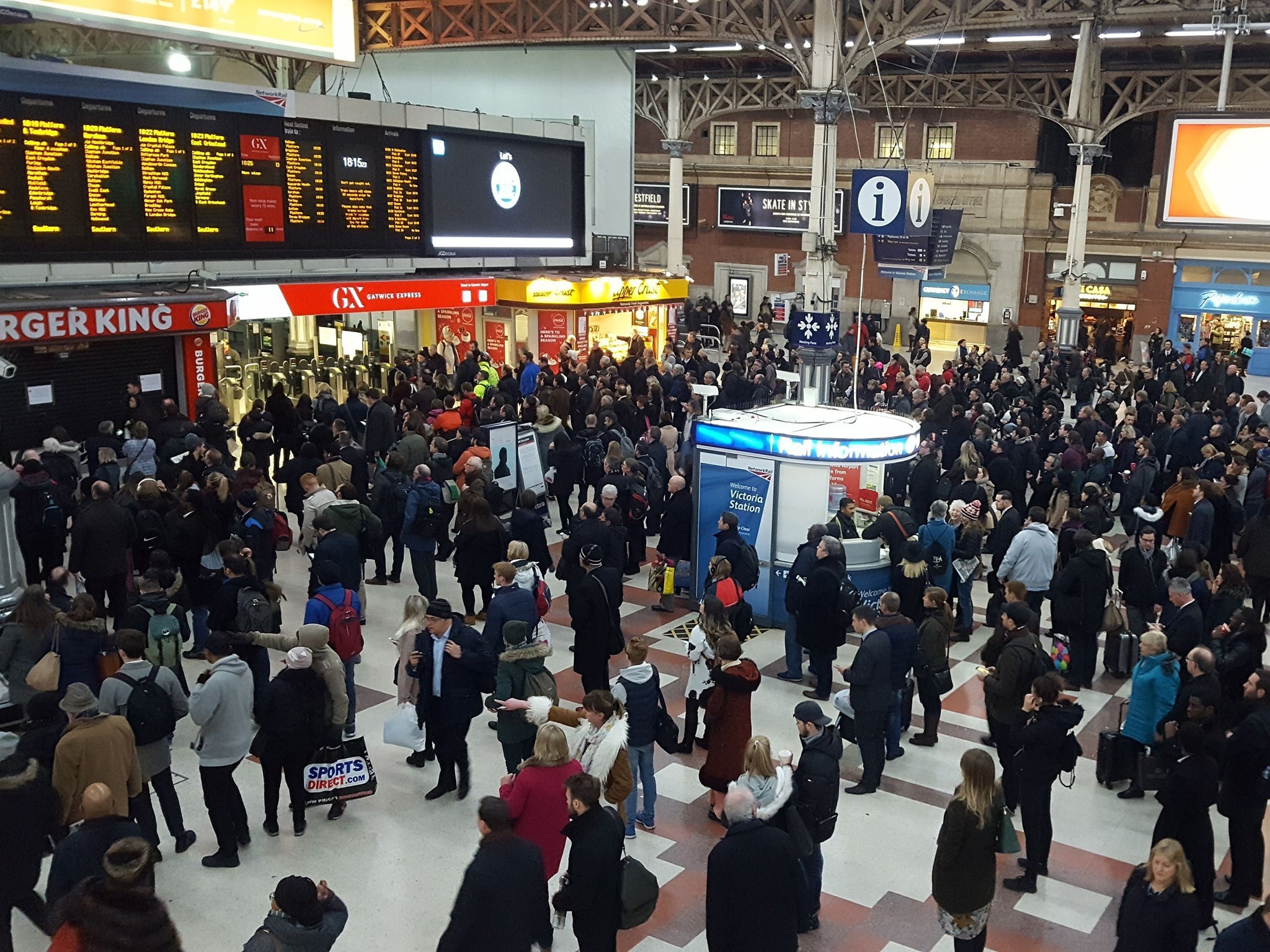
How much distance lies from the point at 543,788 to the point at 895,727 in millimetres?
3698

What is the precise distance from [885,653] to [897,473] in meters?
6.39

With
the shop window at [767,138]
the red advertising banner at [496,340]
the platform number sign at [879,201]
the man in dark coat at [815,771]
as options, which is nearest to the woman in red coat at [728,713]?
the man in dark coat at [815,771]

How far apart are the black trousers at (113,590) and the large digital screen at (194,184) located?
6915 millimetres

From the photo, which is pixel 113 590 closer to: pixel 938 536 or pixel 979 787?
pixel 938 536

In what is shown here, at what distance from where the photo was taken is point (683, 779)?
25.7ft

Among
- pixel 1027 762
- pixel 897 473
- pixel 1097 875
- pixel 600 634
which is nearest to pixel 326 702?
pixel 600 634

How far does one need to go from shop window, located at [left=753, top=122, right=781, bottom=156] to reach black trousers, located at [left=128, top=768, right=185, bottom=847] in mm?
33482

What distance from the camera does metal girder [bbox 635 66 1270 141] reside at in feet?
92.0

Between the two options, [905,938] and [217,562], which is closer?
[905,938]

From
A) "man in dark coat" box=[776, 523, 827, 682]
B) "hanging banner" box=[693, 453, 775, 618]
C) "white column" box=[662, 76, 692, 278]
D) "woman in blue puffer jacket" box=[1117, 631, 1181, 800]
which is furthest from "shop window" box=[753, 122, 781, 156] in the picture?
"woman in blue puffer jacket" box=[1117, 631, 1181, 800]

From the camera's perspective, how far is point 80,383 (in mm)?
14570

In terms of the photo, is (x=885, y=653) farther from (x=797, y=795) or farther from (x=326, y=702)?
(x=326, y=702)

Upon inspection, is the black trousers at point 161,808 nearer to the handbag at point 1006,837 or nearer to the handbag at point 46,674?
the handbag at point 46,674

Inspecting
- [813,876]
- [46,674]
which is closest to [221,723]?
[46,674]
